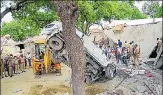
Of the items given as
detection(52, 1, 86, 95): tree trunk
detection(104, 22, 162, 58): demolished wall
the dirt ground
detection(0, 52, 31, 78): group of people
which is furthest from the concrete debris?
detection(104, 22, 162, 58): demolished wall

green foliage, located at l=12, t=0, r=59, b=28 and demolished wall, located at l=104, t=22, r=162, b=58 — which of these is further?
demolished wall, located at l=104, t=22, r=162, b=58

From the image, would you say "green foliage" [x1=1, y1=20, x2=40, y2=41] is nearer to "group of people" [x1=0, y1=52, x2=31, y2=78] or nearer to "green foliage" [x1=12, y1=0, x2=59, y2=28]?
"green foliage" [x1=12, y1=0, x2=59, y2=28]

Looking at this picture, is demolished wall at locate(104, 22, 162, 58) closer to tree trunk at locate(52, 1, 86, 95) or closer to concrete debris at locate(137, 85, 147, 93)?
concrete debris at locate(137, 85, 147, 93)

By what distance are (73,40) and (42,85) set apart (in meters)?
7.94

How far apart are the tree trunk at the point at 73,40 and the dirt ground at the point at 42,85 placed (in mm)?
4729

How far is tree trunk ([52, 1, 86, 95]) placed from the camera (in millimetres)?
9398

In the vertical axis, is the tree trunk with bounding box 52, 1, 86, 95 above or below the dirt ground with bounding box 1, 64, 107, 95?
above

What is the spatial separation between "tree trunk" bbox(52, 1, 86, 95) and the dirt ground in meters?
4.73

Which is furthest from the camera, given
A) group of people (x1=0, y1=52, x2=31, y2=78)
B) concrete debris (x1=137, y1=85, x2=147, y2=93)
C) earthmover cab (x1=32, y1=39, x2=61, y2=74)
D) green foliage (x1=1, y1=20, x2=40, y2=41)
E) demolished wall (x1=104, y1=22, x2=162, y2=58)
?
green foliage (x1=1, y1=20, x2=40, y2=41)

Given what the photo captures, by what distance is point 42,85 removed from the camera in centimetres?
1728

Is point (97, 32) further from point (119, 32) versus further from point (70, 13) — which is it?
point (70, 13)

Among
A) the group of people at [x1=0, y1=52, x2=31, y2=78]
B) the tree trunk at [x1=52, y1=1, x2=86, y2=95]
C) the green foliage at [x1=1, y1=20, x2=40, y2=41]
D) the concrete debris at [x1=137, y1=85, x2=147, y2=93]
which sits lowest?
the concrete debris at [x1=137, y1=85, x2=147, y2=93]

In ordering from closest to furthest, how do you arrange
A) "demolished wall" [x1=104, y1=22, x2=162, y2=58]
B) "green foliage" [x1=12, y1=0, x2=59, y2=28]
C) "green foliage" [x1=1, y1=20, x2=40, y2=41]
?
"green foliage" [x1=12, y1=0, x2=59, y2=28], "demolished wall" [x1=104, y1=22, x2=162, y2=58], "green foliage" [x1=1, y1=20, x2=40, y2=41]

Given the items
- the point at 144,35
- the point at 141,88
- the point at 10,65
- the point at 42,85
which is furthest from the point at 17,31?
the point at 141,88
